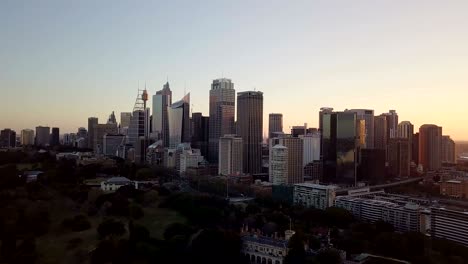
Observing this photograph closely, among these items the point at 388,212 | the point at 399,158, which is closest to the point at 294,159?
the point at 388,212

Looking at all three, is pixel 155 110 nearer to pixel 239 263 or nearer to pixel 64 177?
pixel 64 177

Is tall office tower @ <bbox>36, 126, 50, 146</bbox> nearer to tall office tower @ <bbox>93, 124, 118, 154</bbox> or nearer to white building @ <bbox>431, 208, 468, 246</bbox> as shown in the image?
tall office tower @ <bbox>93, 124, 118, 154</bbox>

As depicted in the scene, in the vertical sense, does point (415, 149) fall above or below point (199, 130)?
below

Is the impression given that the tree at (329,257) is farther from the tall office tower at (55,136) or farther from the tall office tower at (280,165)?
the tall office tower at (55,136)

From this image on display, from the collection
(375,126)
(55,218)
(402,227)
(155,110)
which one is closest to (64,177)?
(55,218)

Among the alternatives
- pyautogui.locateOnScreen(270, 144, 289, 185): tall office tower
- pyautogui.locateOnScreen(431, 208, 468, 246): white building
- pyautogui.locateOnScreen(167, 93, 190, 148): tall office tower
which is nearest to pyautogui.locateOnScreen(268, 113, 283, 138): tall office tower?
pyautogui.locateOnScreen(167, 93, 190, 148): tall office tower

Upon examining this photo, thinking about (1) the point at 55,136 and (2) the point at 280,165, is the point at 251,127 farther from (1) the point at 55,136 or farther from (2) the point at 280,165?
(1) the point at 55,136
